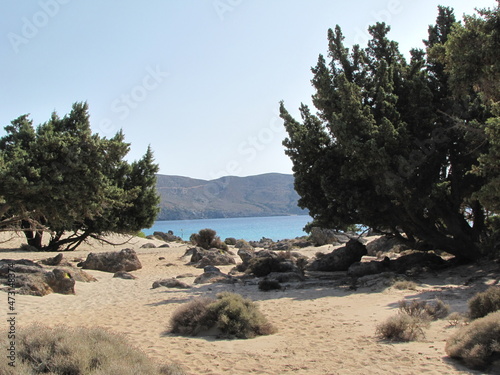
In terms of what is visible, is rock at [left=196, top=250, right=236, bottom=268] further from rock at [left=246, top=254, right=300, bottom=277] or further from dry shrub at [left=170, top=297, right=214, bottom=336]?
dry shrub at [left=170, top=297, right=214, bottom=336]

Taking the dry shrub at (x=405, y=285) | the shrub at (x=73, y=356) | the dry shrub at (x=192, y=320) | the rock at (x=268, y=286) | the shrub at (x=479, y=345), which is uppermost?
the shrub at (x=73, y=356)

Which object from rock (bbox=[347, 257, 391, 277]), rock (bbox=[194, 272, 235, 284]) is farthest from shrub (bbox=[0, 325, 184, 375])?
rock (bbox=[347, 257, 391, 277])

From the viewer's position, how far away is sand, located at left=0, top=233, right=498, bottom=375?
6.49 metres

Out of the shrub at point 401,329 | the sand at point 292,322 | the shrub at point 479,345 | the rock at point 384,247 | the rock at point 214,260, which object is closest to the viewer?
the shrub at point 479,345

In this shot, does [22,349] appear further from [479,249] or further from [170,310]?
[479,249]

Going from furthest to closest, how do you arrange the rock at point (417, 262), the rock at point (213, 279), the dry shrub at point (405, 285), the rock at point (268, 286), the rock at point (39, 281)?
the rock at point (417, 262), the rock at point (213, 279), the rock at point (268, 286), the dry shrub at point (405, 285), the rock at point (39, 281)

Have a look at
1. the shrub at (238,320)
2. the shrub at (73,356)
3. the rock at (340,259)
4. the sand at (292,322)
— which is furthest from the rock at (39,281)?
the rock at (340,259)

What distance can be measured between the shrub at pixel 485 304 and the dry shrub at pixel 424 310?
0.95 meters

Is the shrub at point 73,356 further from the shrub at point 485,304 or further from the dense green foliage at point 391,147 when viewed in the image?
the dense green foliage at point 391,147

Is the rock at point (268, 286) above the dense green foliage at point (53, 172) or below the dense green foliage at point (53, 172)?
below

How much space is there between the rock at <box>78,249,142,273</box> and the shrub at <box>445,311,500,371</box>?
62.2ft

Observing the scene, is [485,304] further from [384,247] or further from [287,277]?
[384,247]

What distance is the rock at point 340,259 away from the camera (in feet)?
69.8

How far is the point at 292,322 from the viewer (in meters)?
9.83
